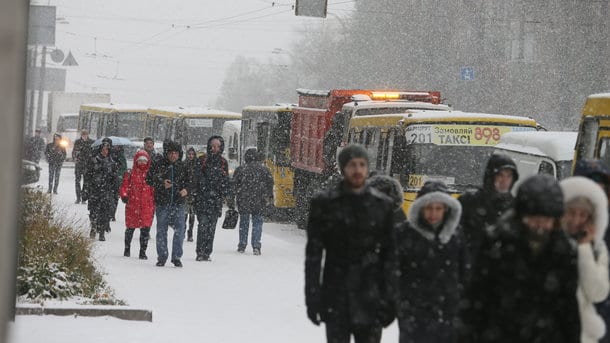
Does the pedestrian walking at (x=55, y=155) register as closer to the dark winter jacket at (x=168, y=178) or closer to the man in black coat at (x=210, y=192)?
the man in black coat at (x=210, y=192)

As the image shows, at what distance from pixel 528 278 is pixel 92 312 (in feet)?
22.9

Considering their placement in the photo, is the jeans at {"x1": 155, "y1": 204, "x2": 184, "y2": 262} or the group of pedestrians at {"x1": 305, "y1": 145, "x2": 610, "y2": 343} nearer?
the group of pedestrians at {"x1": 305, "y1": 145, "x2": 610, "y2": 343}

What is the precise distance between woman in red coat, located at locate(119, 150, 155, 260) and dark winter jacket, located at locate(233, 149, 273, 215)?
72.7 inches

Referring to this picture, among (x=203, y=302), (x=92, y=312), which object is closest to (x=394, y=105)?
(x=203, y=302)

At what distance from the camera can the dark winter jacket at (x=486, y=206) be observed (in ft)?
28.3

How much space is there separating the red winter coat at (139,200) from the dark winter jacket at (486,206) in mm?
10240

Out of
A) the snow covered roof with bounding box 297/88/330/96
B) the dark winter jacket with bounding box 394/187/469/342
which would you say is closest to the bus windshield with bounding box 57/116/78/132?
the snow covered roof with bounding box 297/88/330/96

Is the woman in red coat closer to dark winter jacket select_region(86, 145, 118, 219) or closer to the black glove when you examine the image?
dark winter jacket select_region(86, 145, 118, 219)

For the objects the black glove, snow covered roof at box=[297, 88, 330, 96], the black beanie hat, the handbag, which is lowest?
the handbag

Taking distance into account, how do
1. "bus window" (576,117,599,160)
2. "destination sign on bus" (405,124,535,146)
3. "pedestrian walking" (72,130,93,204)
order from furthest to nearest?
"pedestrian walking" (72,130,93,204) → "destination sign on bus" (405,124,535,146) → "bus window" (576,117,599,160)

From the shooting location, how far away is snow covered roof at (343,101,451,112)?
2558cm

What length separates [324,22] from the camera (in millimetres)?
122312

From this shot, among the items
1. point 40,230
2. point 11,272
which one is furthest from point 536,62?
point 11,272

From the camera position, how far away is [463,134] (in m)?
19.7
